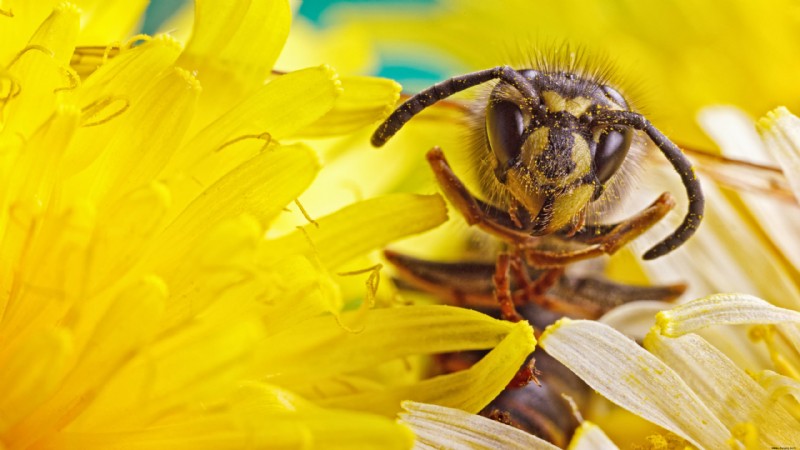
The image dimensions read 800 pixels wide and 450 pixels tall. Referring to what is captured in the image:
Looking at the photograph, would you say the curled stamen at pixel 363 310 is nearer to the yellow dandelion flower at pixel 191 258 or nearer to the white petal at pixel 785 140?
the yellow dandelion flower at pixel 191 258

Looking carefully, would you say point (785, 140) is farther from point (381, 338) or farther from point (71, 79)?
point (71, 79)

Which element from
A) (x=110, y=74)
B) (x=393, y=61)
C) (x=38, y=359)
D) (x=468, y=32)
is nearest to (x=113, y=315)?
(x=38, y=359)

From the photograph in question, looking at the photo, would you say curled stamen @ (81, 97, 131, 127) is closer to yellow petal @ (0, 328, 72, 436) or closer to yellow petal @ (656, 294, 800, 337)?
yellow petal @ (0, 328, 72, 436)

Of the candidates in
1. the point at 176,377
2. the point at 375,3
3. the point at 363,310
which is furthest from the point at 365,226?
the point at 375,3

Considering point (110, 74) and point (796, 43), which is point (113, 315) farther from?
point (796, 43)

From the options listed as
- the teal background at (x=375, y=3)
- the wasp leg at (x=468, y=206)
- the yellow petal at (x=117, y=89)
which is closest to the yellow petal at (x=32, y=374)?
the yellow petal at (x=117, y=89)

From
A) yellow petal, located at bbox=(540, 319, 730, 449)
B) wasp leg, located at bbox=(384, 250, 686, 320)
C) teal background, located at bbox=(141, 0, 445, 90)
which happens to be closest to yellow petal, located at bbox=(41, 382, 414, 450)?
yellow petal, located at bbox=(540, 319, 730, 449)
